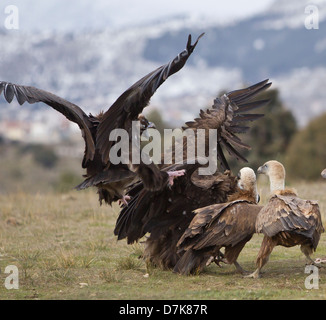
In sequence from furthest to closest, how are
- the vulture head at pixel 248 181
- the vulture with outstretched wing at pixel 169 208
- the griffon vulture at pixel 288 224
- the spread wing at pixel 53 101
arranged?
the vulture head at pixel 248 181
the vulture with outstretched wing at pixel 169 208
the spread wing at pixel 53 101
the griffon vulture at pixel 288 224

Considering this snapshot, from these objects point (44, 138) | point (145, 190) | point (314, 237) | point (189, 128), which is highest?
point (44, 138)

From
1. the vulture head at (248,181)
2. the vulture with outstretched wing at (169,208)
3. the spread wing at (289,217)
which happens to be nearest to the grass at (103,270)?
the vulture with outstretched wing at (169,208)

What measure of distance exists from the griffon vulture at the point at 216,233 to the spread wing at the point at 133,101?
129cm

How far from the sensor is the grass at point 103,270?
669 cm

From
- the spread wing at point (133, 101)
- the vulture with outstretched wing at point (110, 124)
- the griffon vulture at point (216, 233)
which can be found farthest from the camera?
the griffon vulture at point (216, 233)

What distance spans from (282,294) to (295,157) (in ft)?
101

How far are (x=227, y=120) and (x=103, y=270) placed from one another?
2760 mm

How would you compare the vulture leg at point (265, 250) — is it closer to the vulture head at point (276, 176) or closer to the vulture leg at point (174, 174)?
the vulture head at point (276, 176)

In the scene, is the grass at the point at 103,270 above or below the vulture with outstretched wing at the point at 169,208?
below

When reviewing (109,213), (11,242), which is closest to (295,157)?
(109,213)

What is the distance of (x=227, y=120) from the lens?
9031 millimetres

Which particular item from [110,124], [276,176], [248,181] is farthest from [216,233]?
[110,124]
